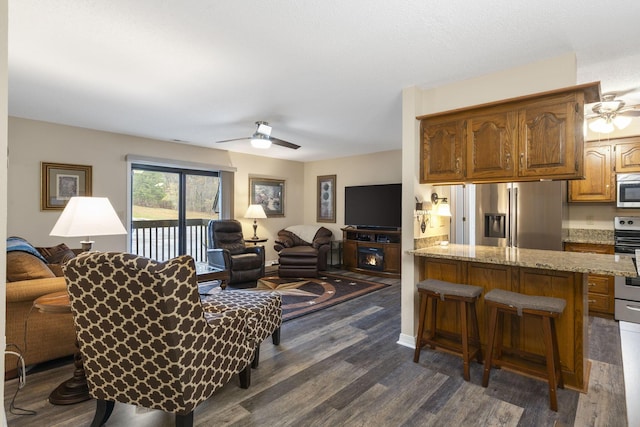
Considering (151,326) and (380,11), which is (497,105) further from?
(151,326)

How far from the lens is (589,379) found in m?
2.36

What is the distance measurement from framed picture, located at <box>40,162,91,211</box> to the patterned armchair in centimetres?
355

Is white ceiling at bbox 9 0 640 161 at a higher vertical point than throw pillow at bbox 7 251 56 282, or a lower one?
higher

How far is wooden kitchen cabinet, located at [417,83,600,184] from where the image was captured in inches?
91.1

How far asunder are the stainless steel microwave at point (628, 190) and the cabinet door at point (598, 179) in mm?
78

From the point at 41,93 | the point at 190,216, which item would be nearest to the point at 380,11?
the point at 41,93

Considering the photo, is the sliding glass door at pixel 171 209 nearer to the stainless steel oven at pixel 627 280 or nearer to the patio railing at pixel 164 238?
the patio railing at pixel 164 238

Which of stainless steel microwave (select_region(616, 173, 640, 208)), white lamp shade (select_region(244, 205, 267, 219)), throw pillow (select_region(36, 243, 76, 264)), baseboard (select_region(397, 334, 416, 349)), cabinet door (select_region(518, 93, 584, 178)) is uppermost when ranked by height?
cabinet door (select_region(518, 93, 584, 178))

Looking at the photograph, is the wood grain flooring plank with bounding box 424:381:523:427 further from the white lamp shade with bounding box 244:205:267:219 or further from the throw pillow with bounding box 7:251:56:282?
the white lamp shade with bounding box 244:205:267:219

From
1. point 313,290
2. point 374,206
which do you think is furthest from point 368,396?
point 374,206

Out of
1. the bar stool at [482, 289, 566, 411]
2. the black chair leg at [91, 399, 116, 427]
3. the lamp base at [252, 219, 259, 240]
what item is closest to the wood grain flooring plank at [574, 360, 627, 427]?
the bar stool at [482, 289, 566, 411]

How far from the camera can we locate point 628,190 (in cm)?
362

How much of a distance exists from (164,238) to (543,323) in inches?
217

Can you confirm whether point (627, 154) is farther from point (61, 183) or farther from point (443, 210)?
point (61, 183)
